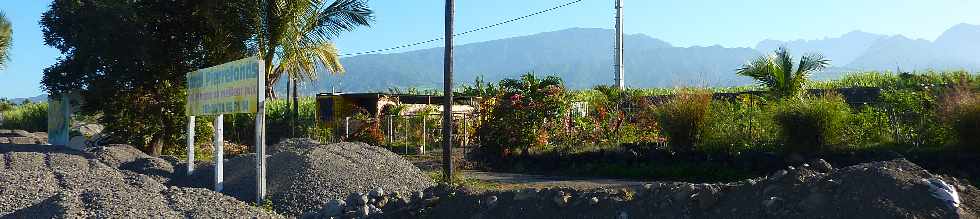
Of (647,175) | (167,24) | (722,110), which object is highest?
(167,24)

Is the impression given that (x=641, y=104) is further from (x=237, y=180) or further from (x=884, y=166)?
(x=884, y=166)

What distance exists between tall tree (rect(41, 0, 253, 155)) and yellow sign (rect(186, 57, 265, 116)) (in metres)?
5.73

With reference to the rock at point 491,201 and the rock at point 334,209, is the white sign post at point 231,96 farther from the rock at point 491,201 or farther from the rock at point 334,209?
the rock at point 491,201

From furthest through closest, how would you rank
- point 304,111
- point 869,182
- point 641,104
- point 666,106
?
point 304,111 < point 641,104 < point 666,106 < point 869,182

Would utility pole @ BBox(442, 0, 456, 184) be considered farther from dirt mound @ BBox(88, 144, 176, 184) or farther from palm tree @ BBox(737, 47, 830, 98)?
palm tree @ BBox(737, 47, 830, 98)

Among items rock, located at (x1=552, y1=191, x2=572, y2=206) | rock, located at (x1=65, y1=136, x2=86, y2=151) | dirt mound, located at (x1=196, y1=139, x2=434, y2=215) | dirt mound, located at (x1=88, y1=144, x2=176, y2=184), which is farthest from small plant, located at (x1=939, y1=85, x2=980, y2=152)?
rock, located at (x1=65, y1=136, x2=86, y2=151)

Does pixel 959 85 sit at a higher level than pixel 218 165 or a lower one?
higher

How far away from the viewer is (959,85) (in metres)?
14.2

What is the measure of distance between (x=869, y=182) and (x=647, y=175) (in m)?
8.86

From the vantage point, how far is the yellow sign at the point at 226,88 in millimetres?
11242

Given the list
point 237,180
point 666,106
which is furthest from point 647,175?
point 237,180

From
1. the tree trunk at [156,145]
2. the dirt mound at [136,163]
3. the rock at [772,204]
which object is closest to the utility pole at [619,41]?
the tree trunk at [156,145]

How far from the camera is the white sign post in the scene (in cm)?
1120

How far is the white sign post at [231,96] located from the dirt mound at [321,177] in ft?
1.49
